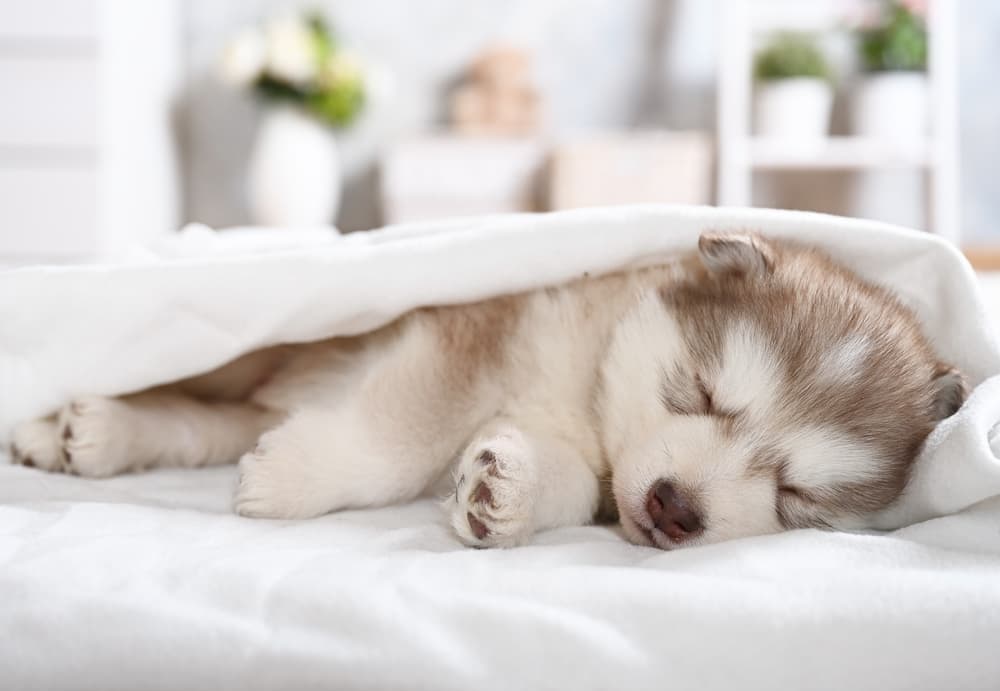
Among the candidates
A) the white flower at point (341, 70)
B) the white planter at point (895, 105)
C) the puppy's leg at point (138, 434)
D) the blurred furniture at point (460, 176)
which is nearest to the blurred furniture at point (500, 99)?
the blurred furniture at point (460, 176)

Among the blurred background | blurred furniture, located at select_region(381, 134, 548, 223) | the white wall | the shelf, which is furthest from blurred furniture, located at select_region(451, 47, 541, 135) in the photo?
the shelf

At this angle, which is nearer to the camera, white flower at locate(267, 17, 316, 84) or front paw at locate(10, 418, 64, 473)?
front paw at locate(10, 418, 64, 473)

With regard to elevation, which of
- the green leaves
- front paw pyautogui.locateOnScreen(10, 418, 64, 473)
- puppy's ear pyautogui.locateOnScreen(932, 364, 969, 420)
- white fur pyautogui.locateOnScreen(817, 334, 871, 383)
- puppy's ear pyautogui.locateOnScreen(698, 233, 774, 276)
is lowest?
front paw pyautogui.locateOnScreen(10, 418, 64, 473)

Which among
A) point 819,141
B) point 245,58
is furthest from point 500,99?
point 819,141

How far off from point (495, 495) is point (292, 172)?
11.5ft

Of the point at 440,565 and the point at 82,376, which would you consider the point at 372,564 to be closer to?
the point at 440,565

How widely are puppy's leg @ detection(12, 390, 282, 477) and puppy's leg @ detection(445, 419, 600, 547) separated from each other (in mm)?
484

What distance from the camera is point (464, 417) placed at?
1.29 meters

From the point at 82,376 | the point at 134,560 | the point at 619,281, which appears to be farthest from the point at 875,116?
the point at 134,560

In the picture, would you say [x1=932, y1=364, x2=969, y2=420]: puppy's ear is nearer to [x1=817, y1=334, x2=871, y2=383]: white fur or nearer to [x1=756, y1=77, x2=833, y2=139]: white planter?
[x1=817, y1=334, x2=871, y2=383]: white fur

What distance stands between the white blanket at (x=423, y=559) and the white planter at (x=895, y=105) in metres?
3.25

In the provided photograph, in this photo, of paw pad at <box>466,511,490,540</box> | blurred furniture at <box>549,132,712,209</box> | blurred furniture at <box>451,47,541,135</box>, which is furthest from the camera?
blurred furniture at <box>451,47,541,135</box>

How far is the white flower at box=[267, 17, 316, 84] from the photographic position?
420 cm

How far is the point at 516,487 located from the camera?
1.08m
